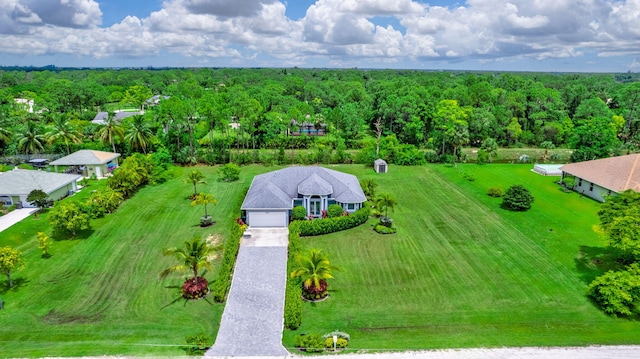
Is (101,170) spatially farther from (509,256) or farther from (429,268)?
(509,256)

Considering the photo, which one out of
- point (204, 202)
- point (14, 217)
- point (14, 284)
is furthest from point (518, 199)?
point (14, 217)

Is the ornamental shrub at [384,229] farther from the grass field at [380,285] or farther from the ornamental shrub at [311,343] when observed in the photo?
the ornamental shrub at [311,343]

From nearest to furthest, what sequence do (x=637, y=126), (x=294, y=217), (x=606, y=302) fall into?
1. (x=606, y=302)
2. (x=294, y=217)
3. (x=637, y=126)

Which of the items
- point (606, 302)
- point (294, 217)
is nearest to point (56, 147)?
point (294, 217)

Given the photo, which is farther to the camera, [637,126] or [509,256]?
[637,126]

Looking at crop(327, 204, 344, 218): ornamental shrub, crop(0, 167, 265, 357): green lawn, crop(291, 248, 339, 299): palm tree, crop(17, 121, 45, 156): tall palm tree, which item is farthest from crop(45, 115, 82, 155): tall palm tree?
crop(291, 248, 339, 299): palm tree
